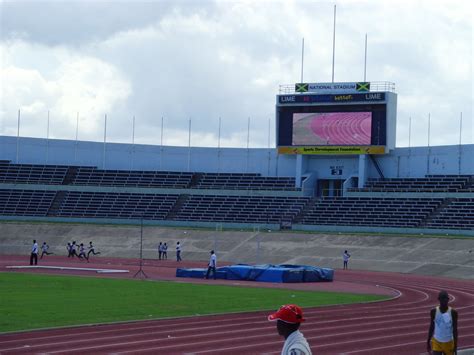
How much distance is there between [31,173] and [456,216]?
36659 mm

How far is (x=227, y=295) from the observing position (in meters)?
32.1

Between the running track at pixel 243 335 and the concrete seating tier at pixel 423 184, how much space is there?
39413 mm

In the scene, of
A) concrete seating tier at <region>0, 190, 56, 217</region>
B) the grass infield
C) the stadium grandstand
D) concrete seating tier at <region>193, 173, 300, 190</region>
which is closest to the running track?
the grass infield

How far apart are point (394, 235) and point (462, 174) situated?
12.3m

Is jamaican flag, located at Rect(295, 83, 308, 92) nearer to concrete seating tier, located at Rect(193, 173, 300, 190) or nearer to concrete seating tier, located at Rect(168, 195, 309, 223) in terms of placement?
concrete seating tier, located at Rect(193, 173, 300, 190)

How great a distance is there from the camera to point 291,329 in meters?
8.17

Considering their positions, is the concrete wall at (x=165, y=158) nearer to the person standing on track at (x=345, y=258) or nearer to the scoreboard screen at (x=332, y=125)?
the scoreboard screen at (x=332, y=125)

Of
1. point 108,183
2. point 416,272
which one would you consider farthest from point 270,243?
point 108,183

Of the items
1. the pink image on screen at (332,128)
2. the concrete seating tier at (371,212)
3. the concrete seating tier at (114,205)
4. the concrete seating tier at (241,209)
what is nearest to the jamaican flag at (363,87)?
the pink image on screen at (332,128)

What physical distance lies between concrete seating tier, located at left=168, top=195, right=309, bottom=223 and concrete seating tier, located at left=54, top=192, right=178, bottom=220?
185 cm

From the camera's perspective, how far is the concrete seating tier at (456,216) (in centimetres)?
6117

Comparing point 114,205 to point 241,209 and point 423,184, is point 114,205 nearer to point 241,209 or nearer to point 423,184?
point 241,209

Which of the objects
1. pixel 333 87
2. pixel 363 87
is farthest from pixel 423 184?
pixel 333 87

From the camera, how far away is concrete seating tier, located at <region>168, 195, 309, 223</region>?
228 feet
